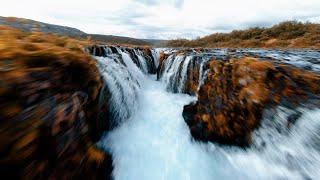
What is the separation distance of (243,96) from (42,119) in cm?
344

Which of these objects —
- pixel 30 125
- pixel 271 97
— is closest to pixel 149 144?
pixel 271 97

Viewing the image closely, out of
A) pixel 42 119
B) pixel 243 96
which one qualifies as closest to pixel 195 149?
pixel 243 96

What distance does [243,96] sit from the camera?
414 centimetres

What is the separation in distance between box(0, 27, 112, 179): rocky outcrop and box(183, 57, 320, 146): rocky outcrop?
238cm

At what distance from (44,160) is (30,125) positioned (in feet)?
1.21

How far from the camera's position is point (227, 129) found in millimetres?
4305

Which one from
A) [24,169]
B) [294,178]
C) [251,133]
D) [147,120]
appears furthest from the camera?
[147,120]

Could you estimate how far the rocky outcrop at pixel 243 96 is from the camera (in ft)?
11.5

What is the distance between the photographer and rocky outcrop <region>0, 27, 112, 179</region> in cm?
184

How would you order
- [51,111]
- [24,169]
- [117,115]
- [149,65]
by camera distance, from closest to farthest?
[24,169] < [51,111] < [117,115] < [149,65]

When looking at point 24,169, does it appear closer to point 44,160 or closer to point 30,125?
point 44,160

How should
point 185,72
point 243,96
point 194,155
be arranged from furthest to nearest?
1. point 185,72
2. point 194,155
3. point 243,96

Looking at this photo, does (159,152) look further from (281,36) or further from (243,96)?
(281,36)

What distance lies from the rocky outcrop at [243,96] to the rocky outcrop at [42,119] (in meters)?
2.38
